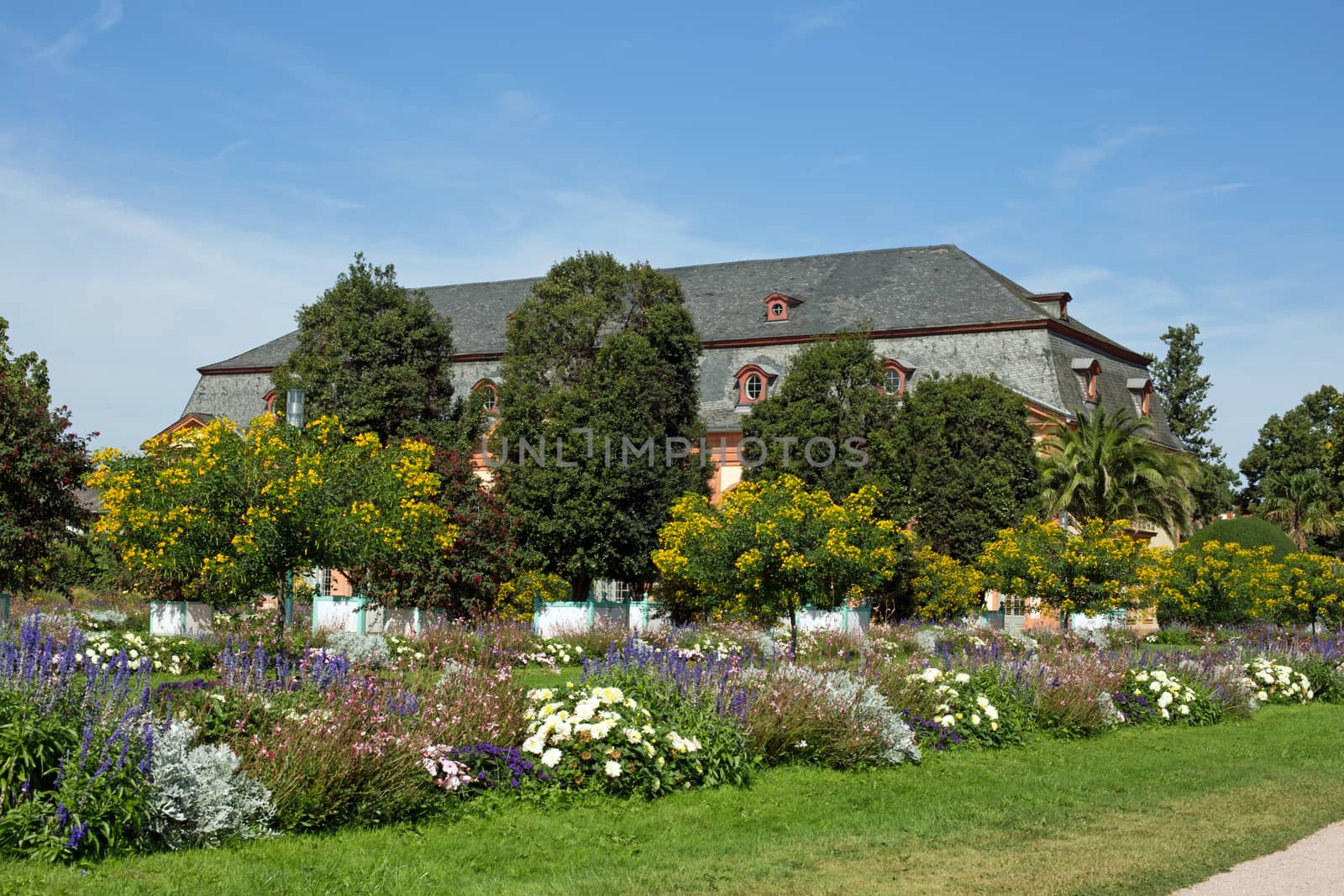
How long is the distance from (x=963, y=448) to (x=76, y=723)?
3074cm

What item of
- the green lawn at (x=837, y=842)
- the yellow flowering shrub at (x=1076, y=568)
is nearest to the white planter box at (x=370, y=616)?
the yellow flowering shrub at (x=1076, y=568)

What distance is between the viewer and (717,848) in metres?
8.12

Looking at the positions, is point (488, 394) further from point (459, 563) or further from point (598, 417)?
point (459, 563)

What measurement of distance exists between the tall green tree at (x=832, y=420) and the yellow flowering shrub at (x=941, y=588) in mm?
2138

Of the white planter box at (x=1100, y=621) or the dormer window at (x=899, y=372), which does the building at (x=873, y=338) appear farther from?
the white planter box at (x=1100, y=621)

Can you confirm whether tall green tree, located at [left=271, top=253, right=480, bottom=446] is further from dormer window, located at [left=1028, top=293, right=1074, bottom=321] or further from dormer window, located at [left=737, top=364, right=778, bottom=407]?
dormer window, located at [left=1028, top=293, right=1074, bottom=321]

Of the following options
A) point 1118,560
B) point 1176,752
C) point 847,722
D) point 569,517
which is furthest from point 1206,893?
point 569,517

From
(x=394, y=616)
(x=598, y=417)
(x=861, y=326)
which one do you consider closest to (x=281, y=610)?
(x=394, y=616)

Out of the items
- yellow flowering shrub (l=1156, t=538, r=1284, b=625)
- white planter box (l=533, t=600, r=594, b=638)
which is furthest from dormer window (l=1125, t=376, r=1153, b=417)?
white planter box (l=533, t=600, r=594, b=638)

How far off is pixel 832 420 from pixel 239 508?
20.4 m

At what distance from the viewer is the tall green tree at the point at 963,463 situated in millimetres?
35312

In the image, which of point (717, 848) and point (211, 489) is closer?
point (717, 848)

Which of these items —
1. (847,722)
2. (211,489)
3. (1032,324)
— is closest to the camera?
(847,722)

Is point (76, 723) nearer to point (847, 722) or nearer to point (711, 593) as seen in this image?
point (847, 722)
